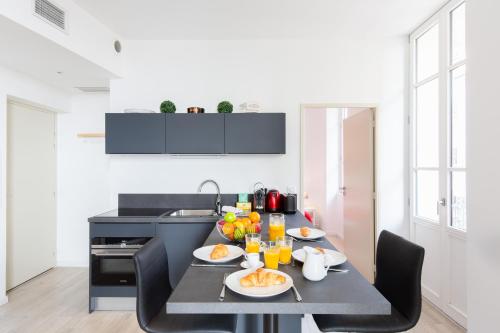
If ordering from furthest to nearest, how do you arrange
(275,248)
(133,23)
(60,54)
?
1. (133,23)
2. (60,54)
3. (275,248)

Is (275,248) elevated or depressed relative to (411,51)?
depressed

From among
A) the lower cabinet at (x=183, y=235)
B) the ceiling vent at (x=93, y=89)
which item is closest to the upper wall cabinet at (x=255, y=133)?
the lower cabinet at (x=183, y=235)

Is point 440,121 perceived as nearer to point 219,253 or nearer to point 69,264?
point 219,253

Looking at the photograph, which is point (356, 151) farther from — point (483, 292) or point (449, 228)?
point (483, 292)

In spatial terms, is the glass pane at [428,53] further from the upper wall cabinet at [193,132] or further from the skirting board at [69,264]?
the skirting board at [69,264]

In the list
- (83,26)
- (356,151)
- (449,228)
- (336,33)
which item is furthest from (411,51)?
(83,26)

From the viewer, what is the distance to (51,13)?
2312 mm

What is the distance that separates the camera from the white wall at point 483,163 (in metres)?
1.24

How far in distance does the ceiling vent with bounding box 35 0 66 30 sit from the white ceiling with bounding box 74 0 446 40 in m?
0.26

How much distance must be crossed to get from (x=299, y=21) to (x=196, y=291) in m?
2.78

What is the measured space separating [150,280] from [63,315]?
1825mm

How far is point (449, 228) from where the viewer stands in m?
2.60

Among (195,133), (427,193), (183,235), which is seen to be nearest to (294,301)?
(183,235)

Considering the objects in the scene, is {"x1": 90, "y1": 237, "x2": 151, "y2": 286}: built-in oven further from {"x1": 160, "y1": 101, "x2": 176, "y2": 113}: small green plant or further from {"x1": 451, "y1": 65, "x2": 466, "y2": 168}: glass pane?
{"x1": 451, "y1": 65, "x2": 466, "y2": 168}: glass pane
